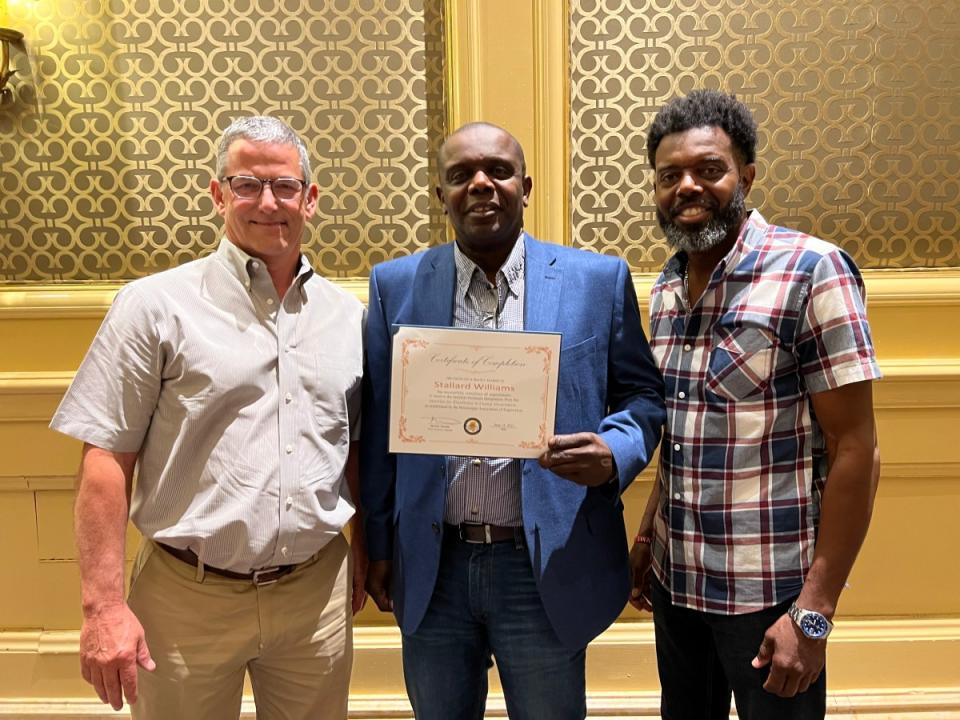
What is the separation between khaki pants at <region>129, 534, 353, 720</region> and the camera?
1577 mm

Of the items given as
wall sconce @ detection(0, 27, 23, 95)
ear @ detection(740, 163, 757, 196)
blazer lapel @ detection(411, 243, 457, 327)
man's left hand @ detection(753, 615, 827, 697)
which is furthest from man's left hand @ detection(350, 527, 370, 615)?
wall sconce @ detection(0, 27, 23, 95)

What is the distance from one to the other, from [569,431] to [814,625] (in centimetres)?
58

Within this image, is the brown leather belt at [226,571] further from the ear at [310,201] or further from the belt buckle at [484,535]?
the ear at [310,201]

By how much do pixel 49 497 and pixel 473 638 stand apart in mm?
1772

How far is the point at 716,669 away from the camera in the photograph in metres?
1.72

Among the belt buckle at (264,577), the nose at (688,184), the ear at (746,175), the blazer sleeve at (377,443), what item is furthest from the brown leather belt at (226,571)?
the ear at (746,175)

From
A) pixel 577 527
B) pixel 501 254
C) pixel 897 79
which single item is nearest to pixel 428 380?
pixel 501 254

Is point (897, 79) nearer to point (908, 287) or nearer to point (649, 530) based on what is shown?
point (908, 287)

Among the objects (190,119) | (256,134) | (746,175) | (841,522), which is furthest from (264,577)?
(190,119)

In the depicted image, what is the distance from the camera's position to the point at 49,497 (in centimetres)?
267

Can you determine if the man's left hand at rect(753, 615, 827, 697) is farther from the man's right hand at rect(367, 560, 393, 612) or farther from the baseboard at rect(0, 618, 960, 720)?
the baseboard at rect(0, 618, 960, 720)

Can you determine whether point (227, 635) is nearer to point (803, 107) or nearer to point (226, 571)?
point (226, 571)

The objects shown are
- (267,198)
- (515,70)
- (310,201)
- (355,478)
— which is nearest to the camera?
(267,198)

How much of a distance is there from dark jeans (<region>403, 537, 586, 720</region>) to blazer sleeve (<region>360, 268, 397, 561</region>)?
0.17m
